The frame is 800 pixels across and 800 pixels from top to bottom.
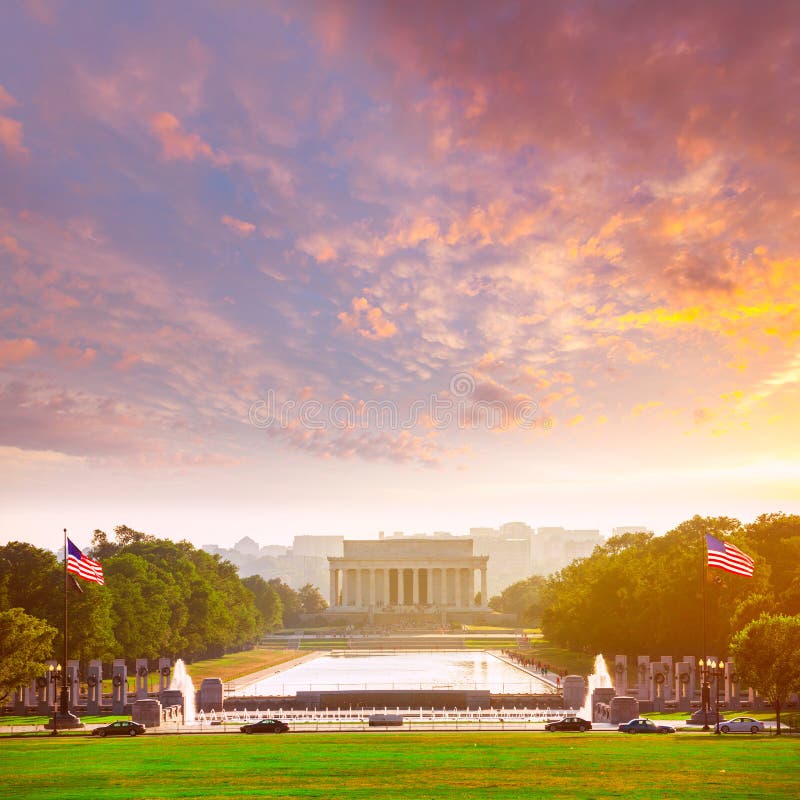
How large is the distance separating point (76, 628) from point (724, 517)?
6539 cm

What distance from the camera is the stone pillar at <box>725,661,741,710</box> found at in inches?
2452

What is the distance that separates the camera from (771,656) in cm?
5181

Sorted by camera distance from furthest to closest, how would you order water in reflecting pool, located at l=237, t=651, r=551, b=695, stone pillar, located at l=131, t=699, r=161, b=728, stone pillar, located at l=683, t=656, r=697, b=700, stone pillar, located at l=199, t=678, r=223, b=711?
water in reflecting pool, located at l=237, t=651, r=551, b=695 < stone pillar, located at l=683, t=656, r=697, b=700 < stone pillar, located at l=199, t=678, r=223, b=711 < stone pillar, located at l=131, t=699, r=161, b=728

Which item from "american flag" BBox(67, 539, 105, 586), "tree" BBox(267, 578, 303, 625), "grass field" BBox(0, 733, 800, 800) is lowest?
"tree" BBox(267, 578, 303, 625)

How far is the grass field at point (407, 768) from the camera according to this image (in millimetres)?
27281

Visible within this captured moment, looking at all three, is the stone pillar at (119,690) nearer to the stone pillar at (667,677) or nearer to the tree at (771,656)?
the stone pillar at (667,677)

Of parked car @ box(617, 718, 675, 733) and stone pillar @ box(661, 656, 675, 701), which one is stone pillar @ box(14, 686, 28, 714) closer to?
parked car @ box(617, 718, 675, 733)

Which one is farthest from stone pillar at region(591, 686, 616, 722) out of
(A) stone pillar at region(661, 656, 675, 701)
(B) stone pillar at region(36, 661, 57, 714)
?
(B) stone pillar at region(36, 661, 57, 714)

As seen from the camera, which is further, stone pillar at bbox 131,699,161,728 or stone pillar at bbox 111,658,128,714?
stone pillar at bbox 111,658,128,714


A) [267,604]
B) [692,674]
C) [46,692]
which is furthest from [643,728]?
[267,604]

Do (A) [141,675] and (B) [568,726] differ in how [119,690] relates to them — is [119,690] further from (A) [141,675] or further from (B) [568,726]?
(B) [568,726]

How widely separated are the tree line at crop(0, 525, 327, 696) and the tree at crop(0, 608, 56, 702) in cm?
6

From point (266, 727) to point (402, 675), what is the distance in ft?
112

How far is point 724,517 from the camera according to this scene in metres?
103
